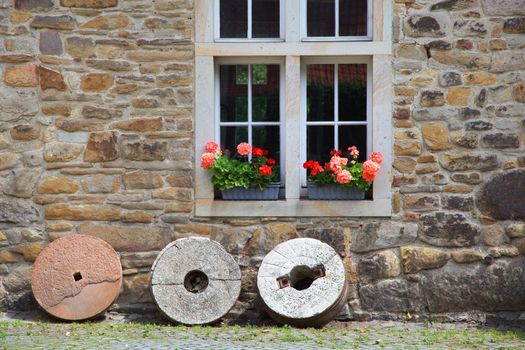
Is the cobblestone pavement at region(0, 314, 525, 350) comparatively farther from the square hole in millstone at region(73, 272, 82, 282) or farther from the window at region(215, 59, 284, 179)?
the window at region(215, 59, 284, 179)

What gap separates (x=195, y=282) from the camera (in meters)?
7.98

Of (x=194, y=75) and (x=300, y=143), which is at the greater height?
(x=194, y=75)

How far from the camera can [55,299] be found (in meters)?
7.89

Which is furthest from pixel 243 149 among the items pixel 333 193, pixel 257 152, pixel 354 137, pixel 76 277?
pixel 76 277

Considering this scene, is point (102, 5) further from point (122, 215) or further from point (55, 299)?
point (55, 299)

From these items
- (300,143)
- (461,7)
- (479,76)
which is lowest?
(300,143)

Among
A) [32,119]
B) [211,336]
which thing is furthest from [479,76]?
[32,119]

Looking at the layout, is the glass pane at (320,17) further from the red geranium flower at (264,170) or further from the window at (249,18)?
the red geranium flower at (264,170)

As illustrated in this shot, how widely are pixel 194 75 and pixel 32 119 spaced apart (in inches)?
54.9

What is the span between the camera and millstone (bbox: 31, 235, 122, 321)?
7891 mm

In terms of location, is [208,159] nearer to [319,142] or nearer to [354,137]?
[319,142]

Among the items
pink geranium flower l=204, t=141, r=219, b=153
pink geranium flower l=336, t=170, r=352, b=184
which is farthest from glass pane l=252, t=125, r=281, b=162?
pink geranium flower l=336, t=170, r=352, b=184

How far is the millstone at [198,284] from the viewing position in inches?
305

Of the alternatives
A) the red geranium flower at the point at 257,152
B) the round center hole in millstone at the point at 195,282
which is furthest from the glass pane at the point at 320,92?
the round center hole in millstone at the point at 195,282
